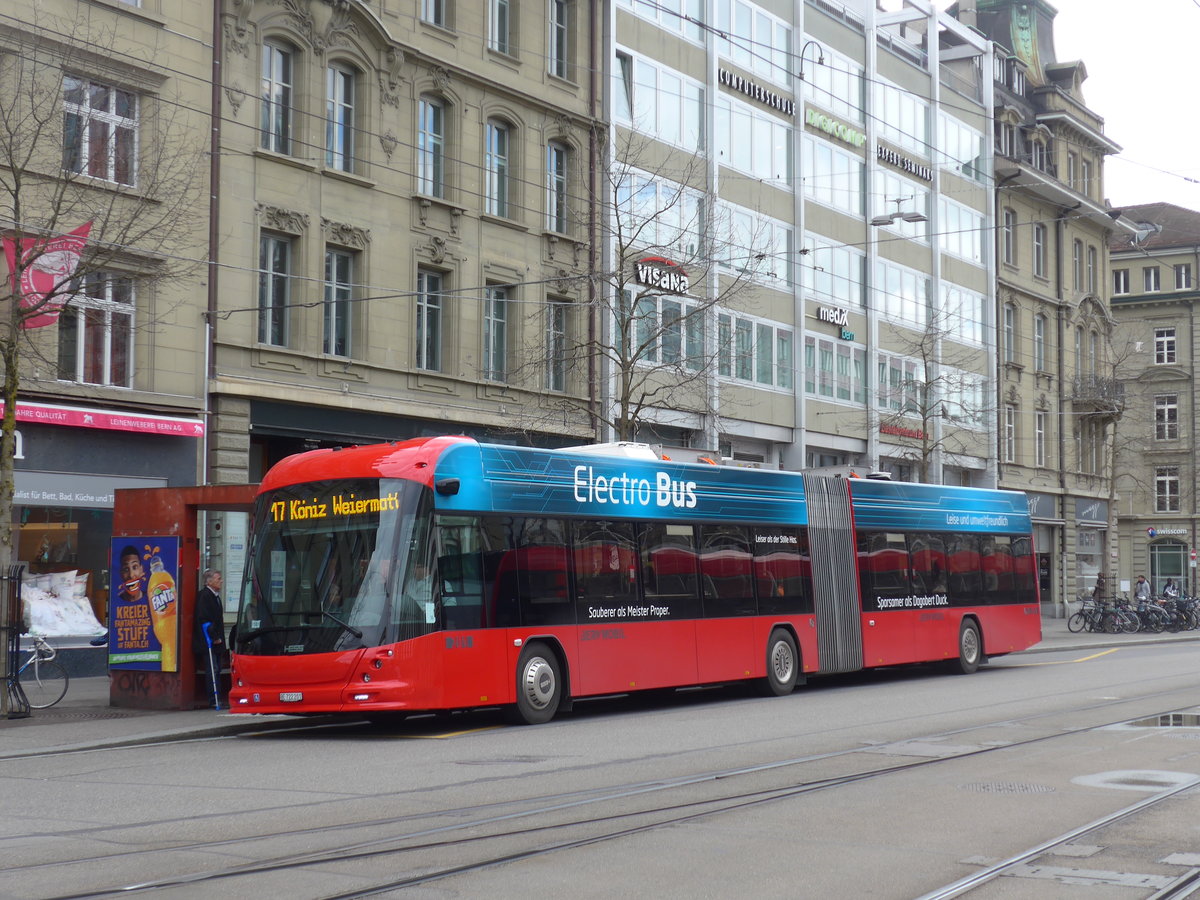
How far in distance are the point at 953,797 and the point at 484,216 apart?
2167cm

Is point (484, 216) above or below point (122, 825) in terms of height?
above

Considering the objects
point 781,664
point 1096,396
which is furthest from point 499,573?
point 1096,396

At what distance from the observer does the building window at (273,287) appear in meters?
26.0

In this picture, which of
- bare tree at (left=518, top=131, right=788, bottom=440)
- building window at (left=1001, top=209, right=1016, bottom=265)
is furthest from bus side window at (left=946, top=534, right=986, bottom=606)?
building window at (left=1001, top=209, right=1016, bottom=265)

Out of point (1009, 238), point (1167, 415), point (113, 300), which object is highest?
point (1009, 238)

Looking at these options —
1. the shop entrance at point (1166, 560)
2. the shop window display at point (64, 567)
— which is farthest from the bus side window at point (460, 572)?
the shop entrance at point (1166, 560)

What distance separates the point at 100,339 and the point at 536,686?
10.3 meters

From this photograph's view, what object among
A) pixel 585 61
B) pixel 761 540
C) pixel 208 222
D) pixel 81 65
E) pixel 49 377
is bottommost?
pixel 761 540

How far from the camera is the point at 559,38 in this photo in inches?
1321

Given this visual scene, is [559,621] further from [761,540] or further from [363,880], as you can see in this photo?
[363,880]

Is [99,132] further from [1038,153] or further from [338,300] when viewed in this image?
[1038,153]

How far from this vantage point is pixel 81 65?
72.6ft

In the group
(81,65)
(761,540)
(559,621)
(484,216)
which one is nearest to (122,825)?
(559,621)

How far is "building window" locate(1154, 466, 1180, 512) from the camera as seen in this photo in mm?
77375
